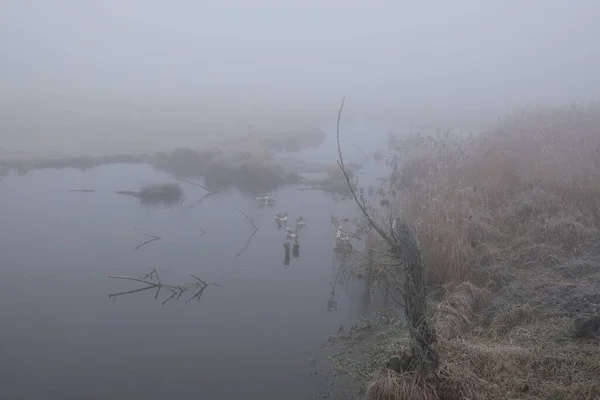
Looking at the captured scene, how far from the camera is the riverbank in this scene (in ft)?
24.4

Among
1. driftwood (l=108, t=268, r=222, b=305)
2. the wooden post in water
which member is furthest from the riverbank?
driftwood (l=108, t=268, r=222, b=305)

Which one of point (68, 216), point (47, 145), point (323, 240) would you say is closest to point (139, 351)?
point (323, 240)

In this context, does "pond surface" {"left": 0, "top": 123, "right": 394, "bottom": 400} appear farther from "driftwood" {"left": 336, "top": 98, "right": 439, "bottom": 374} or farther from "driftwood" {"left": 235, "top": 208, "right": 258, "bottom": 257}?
"driftwood" {"left": 336, "top": 98, "right": 439, "bottom": 374}

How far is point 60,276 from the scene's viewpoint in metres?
13.4

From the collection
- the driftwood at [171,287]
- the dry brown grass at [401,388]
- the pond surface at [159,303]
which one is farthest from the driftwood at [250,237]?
the dry brown grass at [401,388]

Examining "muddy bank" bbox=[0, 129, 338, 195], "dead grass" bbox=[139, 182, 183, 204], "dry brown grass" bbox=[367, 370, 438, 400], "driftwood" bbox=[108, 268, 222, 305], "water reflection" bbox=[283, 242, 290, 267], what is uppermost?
"muddy bank" bbox=[0, 129, 338, 195]

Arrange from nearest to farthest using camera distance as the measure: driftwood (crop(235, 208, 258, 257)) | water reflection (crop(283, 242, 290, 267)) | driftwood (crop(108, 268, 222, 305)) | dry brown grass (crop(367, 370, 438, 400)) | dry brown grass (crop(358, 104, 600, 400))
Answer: dry brown grass (crop(367, 370, 438, 400))
dry brown grass (crop(358, 104, 600, 400))
driftwood (crop(108, 268, 222, 305))
water reflection (crop(283, 242, 290, 267))
driftwood (crop(235, 208, 258, 257))

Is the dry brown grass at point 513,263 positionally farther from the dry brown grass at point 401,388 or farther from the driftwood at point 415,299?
the driftwood at point 415,299

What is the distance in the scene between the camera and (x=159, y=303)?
39.6 ft

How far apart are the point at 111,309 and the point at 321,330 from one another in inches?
207

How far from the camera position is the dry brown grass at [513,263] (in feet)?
24.3

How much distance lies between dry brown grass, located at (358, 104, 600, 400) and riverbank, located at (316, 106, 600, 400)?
0.02 meters

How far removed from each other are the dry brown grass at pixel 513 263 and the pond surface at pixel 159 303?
8.56 feet

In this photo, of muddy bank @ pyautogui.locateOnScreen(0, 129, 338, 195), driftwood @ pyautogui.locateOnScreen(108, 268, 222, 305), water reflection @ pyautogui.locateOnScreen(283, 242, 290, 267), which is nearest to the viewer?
driftwood @ pyautogui.locateOnScreen(108, 268, 222, 305)
